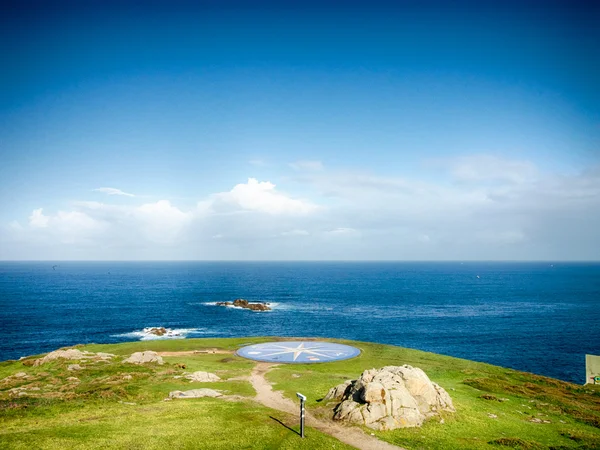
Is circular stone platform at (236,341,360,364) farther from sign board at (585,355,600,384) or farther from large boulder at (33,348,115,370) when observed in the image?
sign board at (585,355,600,384)

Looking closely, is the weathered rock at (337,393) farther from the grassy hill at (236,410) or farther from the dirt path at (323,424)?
the dirt path at (323,424)

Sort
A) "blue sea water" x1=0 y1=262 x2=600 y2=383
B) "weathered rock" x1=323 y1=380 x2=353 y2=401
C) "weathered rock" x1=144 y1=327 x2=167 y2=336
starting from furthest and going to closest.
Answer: "weathered rock" x1=144 y1=327 x2=167 y2=336, "blue sea water" x1=0 y1=262 x2=600 y2=383, "weathered rock" x1=323 y1=380 x2=353 y2=401

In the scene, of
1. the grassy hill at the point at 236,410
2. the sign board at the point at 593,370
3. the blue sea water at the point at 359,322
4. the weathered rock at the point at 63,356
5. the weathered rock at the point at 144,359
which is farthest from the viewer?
the blue sea water at the point at 359,322

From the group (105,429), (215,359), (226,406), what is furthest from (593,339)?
(105,429)

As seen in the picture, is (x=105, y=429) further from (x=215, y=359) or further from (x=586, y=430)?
(x=586, y=430)

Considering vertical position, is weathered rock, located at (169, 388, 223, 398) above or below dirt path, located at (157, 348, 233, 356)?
above

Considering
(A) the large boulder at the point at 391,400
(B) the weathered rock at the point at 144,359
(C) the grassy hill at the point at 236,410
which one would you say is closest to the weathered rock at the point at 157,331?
(C) the grassy hill at the point at 236,410

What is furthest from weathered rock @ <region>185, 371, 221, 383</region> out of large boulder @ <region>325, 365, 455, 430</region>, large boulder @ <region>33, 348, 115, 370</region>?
large boulder @ <region>33, 348, 115, 370</region>
